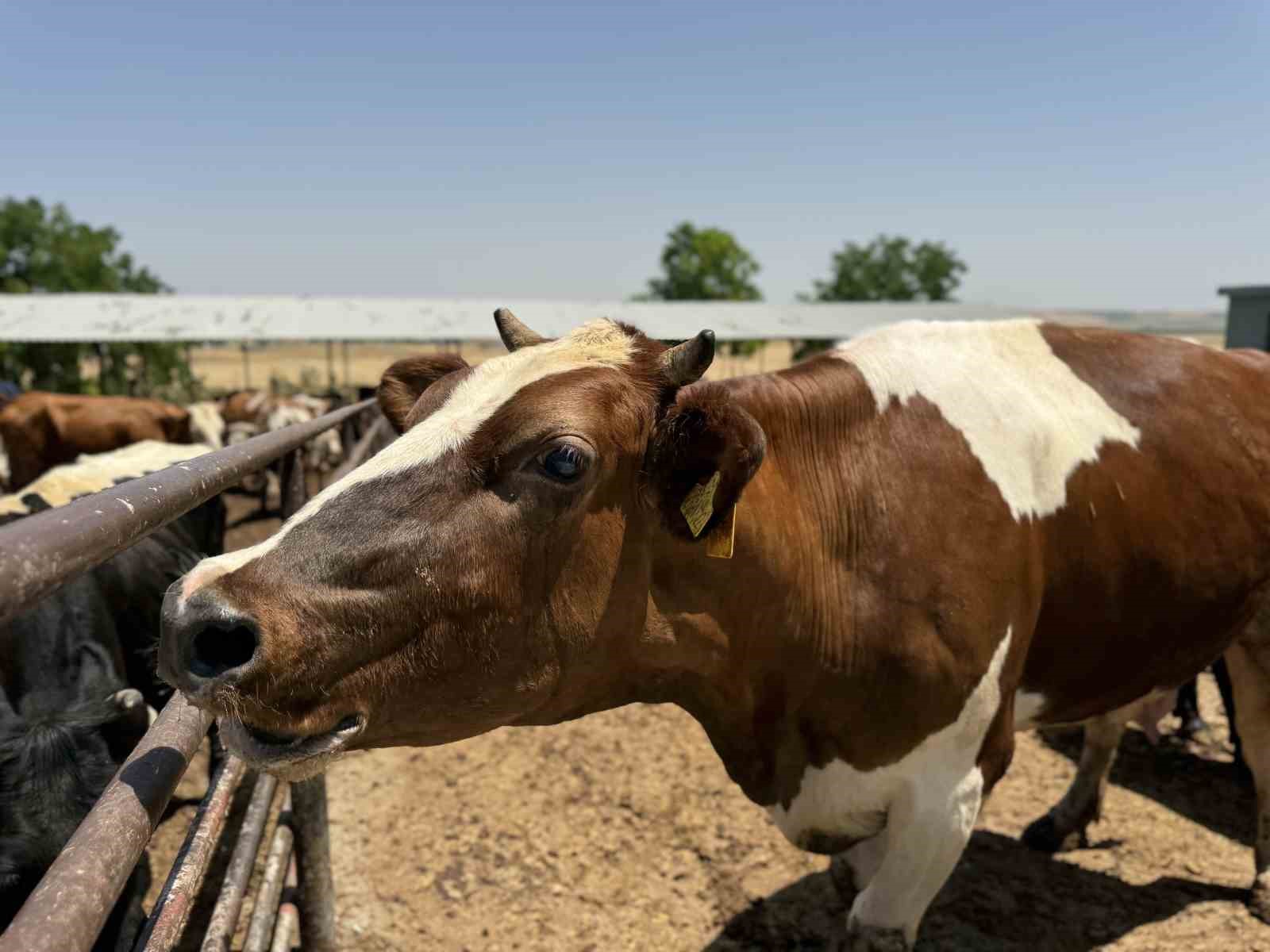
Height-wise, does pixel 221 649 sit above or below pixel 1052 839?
above

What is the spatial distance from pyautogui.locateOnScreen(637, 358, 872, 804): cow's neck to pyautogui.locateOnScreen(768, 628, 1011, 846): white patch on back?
0.09 metres

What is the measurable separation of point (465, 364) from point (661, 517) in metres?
0.67

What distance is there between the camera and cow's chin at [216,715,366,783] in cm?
164

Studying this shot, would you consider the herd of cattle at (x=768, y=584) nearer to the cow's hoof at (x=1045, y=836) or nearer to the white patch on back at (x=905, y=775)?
the white patch on back at (x=905, y=775)

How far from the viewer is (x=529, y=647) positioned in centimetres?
194

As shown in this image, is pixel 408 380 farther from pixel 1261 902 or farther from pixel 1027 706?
pixel 1261 902

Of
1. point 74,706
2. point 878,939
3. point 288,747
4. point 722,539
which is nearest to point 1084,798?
point 878,939

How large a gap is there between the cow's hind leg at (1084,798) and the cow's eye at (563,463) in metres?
3.48

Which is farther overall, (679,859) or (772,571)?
(679,859)

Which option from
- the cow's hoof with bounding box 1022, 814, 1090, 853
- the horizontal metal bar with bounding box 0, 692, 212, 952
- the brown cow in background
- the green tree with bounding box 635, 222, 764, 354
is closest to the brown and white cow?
the horizontal metal bar with bounding box 0, 692, 212, 952

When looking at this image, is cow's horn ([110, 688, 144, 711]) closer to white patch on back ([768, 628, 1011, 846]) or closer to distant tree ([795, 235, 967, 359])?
white patch on back ([768, 628, 1011, 846])

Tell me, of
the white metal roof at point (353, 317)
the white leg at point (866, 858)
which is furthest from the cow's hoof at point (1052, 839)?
the white metal roof at point (353, 317)

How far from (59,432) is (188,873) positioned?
45.4 ft

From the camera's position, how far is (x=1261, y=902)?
3.54 m
